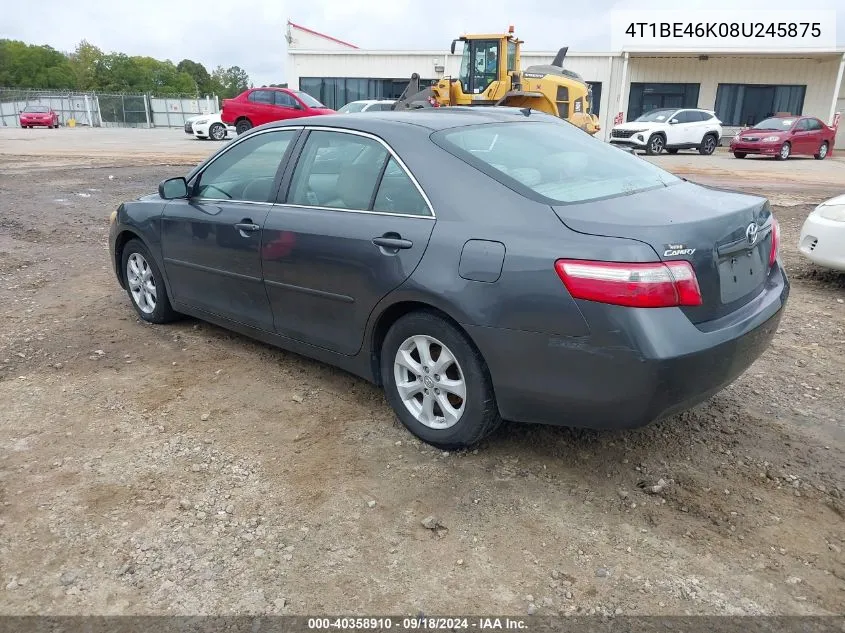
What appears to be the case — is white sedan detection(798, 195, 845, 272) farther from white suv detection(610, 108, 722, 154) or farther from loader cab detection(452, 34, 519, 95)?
white suv detection(610, 108, 722, 154)

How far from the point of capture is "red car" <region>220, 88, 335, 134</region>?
21.1 metres

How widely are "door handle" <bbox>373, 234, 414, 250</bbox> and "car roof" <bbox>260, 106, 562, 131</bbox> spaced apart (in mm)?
639

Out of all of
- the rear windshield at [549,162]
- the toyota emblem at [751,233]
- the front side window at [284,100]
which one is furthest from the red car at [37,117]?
the toyota emblem at [751,233]

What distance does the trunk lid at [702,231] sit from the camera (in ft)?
8.67

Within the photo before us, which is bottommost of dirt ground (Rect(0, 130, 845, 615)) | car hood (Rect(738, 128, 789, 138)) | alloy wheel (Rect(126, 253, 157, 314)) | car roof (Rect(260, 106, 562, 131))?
dirt ground (Rect(0, 130, 845, 615))

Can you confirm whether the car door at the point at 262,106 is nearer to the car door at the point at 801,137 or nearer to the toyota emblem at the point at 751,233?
the car door at the point at 801,137

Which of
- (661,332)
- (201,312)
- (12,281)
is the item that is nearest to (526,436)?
(661,332)

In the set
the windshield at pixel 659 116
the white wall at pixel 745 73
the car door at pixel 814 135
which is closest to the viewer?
the car door at pixel 814 135

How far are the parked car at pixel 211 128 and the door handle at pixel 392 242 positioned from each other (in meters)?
24.3

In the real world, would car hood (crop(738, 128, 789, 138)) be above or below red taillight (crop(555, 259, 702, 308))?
below

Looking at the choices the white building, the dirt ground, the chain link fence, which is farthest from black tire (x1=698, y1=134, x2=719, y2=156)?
the chain link fence

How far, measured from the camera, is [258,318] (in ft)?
13.4

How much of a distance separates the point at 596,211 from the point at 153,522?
2.25 m

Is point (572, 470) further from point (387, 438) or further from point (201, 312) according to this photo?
point (201, 312)
